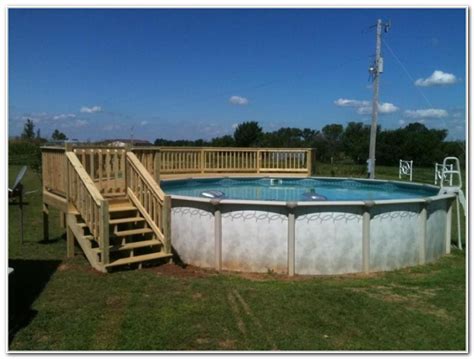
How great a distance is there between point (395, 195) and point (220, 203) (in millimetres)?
7146

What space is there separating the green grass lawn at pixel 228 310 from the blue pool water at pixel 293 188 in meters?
5.12

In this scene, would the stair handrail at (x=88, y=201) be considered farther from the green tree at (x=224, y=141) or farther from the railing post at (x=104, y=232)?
the green tree at (x=224, y=141)

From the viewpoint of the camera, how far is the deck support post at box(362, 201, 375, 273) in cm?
695

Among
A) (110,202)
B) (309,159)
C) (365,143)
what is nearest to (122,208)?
(110,202)

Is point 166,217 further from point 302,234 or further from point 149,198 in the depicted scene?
point 302,234

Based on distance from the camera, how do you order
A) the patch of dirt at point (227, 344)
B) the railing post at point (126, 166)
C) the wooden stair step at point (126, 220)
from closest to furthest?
the patch of dirt at point (227, 344), the wooden stair step at point (126, 220), the railing post at point (126, 166)

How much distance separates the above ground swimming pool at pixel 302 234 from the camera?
686 cm

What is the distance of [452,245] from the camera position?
A: 910 cm

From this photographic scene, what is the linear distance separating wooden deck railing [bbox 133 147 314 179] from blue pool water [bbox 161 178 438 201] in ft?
2.83

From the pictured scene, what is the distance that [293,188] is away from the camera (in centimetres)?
1470

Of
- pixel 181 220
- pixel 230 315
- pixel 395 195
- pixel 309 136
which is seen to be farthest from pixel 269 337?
pixel 309 136

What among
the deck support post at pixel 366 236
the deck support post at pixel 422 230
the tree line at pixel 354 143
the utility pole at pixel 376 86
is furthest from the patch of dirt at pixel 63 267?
the tree line at pixel 354 143

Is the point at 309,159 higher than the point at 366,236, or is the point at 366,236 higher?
the point at 309,159

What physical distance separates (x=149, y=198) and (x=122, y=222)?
59cm
